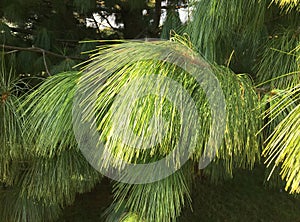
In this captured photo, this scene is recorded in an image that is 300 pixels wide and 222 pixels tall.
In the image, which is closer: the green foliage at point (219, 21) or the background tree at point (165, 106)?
the background tree at point (165, 106)

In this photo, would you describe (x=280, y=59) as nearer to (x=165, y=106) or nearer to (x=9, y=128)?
(x=165, y=106)

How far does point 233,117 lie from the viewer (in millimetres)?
547

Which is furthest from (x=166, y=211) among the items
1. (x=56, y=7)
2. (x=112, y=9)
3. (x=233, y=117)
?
(x=112, y=9)

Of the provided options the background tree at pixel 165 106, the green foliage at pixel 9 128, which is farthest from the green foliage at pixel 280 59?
the green foliage at pixel 9 128

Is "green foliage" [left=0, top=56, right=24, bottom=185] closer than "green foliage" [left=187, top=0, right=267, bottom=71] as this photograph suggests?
No

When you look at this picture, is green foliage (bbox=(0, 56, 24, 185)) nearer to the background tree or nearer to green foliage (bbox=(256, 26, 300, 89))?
the background tree

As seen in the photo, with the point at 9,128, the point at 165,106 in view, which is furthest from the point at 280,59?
the point at 9,128

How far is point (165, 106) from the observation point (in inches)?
19.1

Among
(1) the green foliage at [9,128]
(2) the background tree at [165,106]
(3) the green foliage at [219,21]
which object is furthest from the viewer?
(1) the green foliage at [9,128]

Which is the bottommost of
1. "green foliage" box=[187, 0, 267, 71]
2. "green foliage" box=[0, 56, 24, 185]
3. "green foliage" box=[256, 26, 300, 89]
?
"green foliage" box=[0, 56, 24, 185]

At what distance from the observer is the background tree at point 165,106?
0.50 meters

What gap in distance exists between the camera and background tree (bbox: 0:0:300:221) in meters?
0.50

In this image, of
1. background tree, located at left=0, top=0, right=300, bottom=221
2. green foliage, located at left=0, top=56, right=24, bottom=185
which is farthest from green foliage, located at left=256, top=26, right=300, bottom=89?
green foliage, located at left=0, top=56, right=24, bottom=185

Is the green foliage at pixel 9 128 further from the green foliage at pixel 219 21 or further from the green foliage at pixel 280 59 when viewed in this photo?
the green foliage at pixel 280 59
